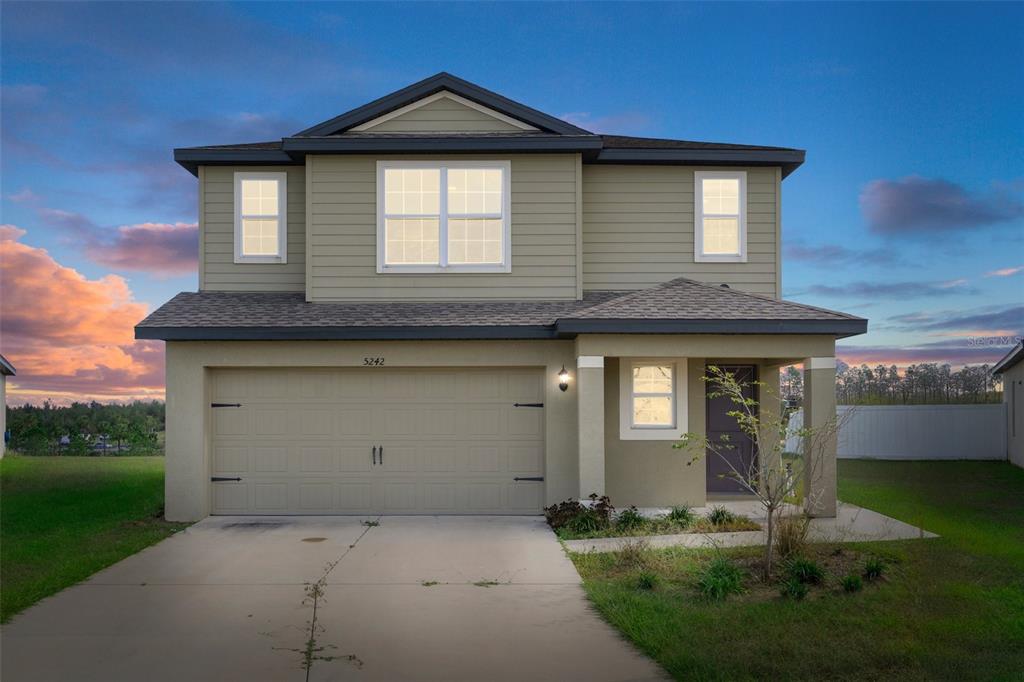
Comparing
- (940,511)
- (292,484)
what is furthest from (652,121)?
(292,484)

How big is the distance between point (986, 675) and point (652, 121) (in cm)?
1548

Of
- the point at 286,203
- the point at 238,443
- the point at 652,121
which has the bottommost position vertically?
the point at 238,443

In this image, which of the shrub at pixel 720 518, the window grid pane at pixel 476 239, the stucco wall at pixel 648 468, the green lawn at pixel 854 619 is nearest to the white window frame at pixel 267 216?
the window grid pane at pixel 476 239

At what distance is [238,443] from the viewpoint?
13.8 meters

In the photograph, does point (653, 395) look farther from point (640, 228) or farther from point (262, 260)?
point (262, 260)

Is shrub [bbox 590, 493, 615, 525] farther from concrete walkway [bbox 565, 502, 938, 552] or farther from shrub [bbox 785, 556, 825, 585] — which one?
shrub [bbox 785, 556, 825, 585]

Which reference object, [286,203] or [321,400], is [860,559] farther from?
[286,203]

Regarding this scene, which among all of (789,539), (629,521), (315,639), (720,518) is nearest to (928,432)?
(720,518)

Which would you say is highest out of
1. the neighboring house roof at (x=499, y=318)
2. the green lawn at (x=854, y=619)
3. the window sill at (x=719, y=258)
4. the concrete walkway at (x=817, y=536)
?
the window sill at (x=719, y=258)

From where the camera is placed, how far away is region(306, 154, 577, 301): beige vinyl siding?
14336mm

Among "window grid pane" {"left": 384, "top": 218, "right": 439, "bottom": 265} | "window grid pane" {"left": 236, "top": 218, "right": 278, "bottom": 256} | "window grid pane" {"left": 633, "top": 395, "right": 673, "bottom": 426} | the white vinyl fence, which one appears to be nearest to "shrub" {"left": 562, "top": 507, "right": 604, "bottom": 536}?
"window grid pane" {"left": 633, "top": 395, "right": 673, "bottom": 426}

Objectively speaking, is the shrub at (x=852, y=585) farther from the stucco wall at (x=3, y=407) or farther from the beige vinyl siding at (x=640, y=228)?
the stucco wall at (x=3, y=407)

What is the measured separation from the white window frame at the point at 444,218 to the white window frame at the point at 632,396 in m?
2.67

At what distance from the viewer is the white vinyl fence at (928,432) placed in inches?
906
